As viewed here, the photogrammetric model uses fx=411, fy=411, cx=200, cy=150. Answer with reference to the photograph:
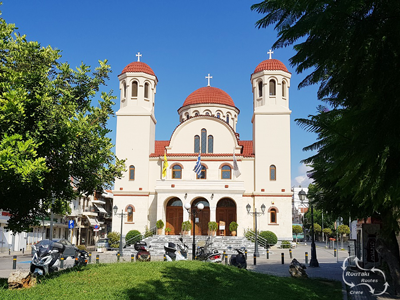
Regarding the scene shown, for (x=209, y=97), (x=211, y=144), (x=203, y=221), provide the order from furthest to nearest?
(x=209, y=97) < (x=211, y=144) < (x=203, y=221)

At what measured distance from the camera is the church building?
38062 mm

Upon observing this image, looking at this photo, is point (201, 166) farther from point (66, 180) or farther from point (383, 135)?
point (383, 135)

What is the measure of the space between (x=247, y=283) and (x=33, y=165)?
24.2 feet

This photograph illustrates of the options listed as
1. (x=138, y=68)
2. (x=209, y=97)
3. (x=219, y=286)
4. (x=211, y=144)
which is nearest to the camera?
(x=219, y=286)

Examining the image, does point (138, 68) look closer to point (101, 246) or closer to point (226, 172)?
point (226, 172)

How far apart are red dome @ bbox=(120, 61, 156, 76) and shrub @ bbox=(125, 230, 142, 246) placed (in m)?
16.1

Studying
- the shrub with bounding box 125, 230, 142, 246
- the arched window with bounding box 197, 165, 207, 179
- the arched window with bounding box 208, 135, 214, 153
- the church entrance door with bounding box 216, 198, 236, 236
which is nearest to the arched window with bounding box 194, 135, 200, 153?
the arched window with bounding box 208, 135, 214, 153

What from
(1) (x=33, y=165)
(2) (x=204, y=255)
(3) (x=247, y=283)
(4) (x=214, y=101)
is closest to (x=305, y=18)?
(1) (x=33, y=165)

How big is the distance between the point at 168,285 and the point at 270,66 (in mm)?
33184

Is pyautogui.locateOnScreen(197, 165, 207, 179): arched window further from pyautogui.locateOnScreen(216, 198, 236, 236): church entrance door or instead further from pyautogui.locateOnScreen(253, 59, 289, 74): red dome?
pyautogui.locateOnScreen(253, 59, 289, 74): red dome

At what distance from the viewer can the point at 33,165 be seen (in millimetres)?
8469

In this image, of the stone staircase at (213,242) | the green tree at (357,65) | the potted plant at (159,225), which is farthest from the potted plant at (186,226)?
the green tree at (357,65)

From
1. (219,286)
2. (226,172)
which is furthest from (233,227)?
(219,286)

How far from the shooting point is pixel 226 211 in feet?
128
